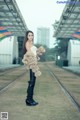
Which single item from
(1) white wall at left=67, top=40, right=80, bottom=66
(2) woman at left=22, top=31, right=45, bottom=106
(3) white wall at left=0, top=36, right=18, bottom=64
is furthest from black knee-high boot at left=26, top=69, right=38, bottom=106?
(3) white wall at left=0, top=36, right=18, bottom=64

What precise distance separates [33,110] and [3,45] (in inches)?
2320

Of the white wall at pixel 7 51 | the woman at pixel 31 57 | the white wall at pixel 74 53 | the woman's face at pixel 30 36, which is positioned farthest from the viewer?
the white wall at pixel 7 51

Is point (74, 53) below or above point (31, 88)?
above

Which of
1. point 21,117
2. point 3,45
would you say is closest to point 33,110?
point 21,117

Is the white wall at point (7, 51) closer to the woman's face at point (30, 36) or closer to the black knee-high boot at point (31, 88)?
the black knee-high boot at point (31, 88)

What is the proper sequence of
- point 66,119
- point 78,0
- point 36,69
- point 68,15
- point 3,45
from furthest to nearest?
point 3,45 < point 68,15 < point 78,0 < point 36,69 < point 66,119

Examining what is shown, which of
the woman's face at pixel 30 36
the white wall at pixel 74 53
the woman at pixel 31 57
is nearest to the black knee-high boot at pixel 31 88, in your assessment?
the woman at pixel 31 57

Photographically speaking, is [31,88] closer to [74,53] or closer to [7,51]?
[74,53]

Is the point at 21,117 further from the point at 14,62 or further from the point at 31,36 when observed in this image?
the point at 14,62

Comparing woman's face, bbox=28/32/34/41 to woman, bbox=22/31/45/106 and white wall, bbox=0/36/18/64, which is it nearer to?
woman, bbox=22/31/45/106

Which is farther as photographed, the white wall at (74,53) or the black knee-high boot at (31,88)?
the white wall at (74,53)

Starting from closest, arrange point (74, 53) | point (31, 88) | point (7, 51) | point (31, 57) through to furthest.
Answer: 1. point (31, 57)
2. point (31, 88)
3. point (74, 53)
4. point (7, 51)

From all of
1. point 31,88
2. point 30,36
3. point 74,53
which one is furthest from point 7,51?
point 31,88

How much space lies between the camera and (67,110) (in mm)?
7723
